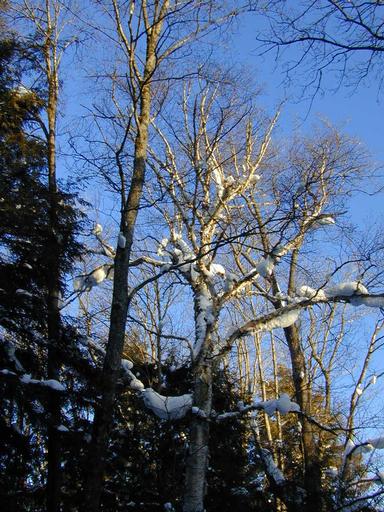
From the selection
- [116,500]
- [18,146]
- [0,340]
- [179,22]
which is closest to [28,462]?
[0,340]

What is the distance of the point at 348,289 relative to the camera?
7.70 metres

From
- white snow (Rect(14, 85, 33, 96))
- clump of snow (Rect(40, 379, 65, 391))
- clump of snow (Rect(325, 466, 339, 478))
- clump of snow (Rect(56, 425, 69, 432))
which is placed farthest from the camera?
clump of snow (Rect(325, 466, 339, 478))

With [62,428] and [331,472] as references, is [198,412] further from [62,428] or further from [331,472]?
[331,472]

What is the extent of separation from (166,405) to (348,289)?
10.1ft

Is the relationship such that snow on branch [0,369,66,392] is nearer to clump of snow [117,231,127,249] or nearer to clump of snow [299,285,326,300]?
clump of snow [117,231,127,249]

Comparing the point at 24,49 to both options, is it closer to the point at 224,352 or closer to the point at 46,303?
the point at 46,303

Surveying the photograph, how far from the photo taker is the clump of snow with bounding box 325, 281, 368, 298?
764 cm

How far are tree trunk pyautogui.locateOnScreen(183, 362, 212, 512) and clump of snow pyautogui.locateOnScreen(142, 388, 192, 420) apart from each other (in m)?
0.19

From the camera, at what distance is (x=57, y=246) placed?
26.0ft

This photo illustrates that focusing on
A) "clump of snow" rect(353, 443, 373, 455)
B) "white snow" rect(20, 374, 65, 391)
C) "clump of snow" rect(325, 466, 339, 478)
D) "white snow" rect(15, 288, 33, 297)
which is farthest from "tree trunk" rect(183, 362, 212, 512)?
"clump of snow" rect(325, 466, 339, 478)

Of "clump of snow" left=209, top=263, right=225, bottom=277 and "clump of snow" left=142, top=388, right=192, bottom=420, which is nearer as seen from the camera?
"clump of snow" left=142, top=388, right=192, bottom=420

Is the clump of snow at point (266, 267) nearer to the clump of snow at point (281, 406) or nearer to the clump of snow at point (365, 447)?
the clump of snow at point (281, 406)

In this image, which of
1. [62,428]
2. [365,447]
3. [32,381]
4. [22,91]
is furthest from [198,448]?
[22,91]

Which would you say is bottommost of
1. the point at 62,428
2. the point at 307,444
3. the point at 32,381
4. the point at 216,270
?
the point at 62,428
